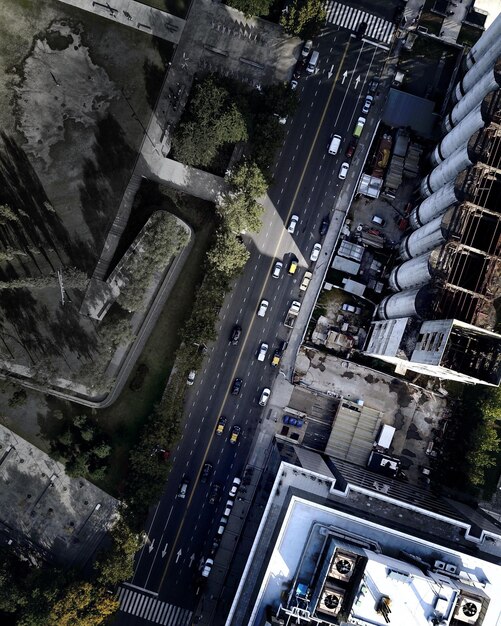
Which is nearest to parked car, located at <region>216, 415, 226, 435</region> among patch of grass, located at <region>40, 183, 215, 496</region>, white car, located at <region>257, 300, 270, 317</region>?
patch of grass, located at <region>40, 183, 215, 496</region>

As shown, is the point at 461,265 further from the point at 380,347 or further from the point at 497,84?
the point at 497,84

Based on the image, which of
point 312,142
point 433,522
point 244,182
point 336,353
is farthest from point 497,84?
point 433,522

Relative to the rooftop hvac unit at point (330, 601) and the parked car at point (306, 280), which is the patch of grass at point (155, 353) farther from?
the rooftop hvac unit at point (330, 601)

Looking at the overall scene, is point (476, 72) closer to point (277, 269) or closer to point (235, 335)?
point (277, 269)

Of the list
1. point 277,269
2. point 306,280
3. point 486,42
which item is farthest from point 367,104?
point 277,269

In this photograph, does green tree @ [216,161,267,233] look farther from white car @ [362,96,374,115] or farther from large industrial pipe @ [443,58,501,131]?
large industrial pipe @ [443,58,501,131]

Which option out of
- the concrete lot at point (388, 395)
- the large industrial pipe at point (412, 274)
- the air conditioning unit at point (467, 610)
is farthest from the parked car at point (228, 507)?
the large industrial pipe at point (412, 274)

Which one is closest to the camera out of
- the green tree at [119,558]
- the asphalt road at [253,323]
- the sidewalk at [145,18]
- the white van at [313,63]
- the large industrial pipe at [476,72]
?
the large industrial pipe at [476,72]
